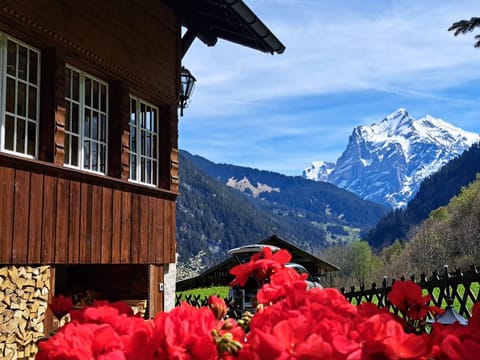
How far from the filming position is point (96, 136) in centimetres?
798

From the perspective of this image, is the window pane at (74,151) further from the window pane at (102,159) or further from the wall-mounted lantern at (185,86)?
the wall-mounted lantern at (185,86)

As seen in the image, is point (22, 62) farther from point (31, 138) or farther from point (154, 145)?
point (154, 145)

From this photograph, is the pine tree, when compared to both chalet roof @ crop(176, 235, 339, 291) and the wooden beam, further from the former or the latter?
chalet roof @ crop(176, 235, 339, 291)

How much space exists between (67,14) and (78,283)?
4.49 metres

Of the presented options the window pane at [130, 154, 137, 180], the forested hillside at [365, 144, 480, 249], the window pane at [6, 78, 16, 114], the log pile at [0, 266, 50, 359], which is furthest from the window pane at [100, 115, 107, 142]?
the forested hillside at [365, 144, 480, 249]

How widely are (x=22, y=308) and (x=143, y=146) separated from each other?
3.60m

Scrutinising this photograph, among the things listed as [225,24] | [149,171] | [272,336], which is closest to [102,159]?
[149,171]

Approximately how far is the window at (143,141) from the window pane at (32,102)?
222 cm

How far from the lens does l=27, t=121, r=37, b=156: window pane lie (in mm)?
6559

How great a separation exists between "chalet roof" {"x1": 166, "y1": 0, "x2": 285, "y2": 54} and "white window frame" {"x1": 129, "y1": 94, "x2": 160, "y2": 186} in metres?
1.95

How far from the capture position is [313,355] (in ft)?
3.53

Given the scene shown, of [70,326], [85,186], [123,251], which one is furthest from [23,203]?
[70,326]

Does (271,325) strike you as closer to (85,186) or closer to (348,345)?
(348,345)

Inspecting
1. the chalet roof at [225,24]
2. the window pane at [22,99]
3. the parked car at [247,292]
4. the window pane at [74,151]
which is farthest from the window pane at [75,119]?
the parked car at [247,292]
